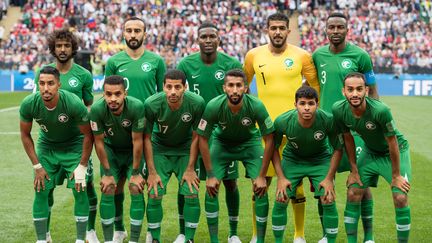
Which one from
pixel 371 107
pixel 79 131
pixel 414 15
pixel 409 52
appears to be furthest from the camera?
pixel 414 15

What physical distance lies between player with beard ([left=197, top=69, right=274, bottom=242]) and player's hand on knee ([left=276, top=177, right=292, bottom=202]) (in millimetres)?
186

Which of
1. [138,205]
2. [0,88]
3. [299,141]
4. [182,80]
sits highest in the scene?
[182,80]

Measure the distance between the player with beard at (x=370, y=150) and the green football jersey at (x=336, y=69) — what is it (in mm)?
877

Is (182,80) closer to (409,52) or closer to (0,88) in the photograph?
(0,88)

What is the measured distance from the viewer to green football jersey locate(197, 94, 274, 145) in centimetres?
864

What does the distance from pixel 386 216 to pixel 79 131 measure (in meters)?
4.59

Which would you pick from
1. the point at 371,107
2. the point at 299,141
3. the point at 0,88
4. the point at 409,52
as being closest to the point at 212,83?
the point at 299,141

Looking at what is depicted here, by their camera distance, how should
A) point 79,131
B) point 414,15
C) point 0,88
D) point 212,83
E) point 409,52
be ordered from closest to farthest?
point 79,131 < point 212,83 < point 0,88 < point 409,52 < point 414,15

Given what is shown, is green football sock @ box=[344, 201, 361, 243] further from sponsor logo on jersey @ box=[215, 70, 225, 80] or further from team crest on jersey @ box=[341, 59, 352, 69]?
sponsor logo on jersey @ box=[215, 70, 225, 80]

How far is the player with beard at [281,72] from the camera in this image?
952cm

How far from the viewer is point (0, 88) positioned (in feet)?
109

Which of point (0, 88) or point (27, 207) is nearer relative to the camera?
point (27, 207)

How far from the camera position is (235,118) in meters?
8.80

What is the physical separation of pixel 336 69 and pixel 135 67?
2441 millimetres
